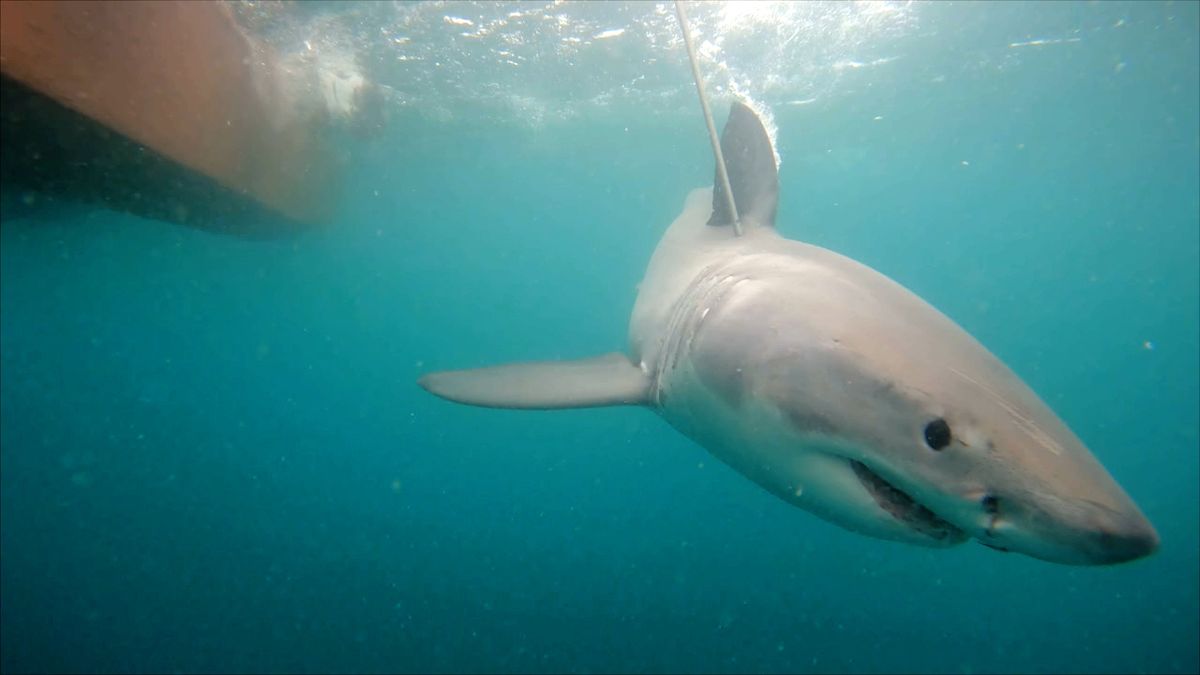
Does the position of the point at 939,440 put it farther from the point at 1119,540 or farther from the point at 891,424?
the point at 1119,540

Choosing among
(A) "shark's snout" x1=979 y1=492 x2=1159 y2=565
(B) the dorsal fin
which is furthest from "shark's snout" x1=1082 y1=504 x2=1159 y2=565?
(B) the dorsal fin

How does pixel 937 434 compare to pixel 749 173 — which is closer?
pixel 937 434

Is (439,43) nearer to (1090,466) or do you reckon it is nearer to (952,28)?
(952,28)

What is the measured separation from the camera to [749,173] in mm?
5379

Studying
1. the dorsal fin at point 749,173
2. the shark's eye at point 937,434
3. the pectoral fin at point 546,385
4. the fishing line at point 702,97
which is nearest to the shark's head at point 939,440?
the shark's eye at point 937,434

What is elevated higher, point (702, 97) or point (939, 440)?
point (702, 97)

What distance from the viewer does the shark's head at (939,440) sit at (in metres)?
1.82

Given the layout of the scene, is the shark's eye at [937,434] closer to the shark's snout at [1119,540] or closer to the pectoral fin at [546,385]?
the shark's snout at [1119,540]

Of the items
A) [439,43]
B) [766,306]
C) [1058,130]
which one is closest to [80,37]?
[766,306]

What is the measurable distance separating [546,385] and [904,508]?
7.80 feet

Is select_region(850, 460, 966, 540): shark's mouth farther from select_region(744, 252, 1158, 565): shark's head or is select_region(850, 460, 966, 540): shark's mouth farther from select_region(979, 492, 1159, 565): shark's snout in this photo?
select_region(979, 492, 1159, 565): shark's snout

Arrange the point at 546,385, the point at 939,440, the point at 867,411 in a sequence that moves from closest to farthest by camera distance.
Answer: the point at 939,440, the point at 867,411, the point at 546,385

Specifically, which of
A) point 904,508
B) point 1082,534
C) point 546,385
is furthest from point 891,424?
point 546,385

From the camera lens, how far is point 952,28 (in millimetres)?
17047
